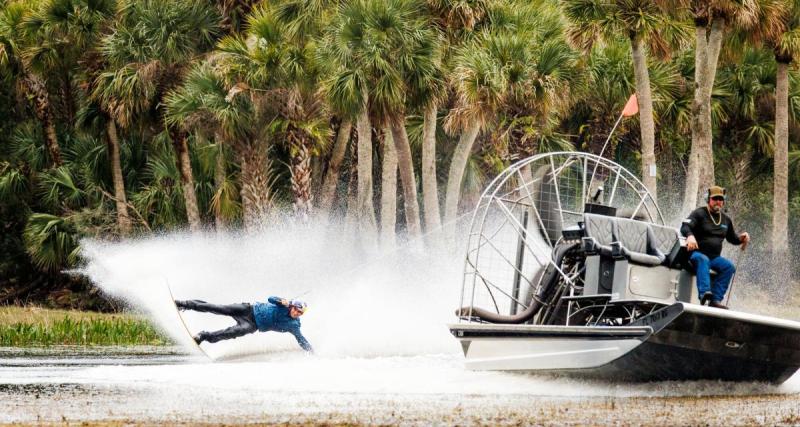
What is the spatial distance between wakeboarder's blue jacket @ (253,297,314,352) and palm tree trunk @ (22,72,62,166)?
68.5ft

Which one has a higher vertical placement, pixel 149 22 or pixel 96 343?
pixel 149 22

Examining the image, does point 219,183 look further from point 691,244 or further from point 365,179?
point 691,244

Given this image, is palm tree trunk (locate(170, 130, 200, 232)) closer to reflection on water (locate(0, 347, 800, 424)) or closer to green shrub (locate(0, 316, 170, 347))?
green shrub (locate(0, 316, 170, 347))

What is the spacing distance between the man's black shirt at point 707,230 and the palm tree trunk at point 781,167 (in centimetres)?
1874

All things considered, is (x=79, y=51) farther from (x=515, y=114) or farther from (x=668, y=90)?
(x=668, y=90)

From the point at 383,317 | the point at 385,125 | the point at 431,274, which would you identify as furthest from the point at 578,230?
the point at 385,125

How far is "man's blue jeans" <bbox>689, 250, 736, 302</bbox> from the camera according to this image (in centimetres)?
1534

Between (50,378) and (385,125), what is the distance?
14.1 meters

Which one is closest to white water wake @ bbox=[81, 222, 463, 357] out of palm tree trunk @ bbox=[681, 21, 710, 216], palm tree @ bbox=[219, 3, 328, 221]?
palm tree @ bbox=[219, 3, 328, 221]

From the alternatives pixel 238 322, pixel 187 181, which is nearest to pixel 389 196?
pixel 187 181

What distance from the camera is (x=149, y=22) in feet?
110

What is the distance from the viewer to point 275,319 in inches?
766

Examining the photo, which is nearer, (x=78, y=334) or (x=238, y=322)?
(x=238, y=322)

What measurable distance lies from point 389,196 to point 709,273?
17071 millimetres
